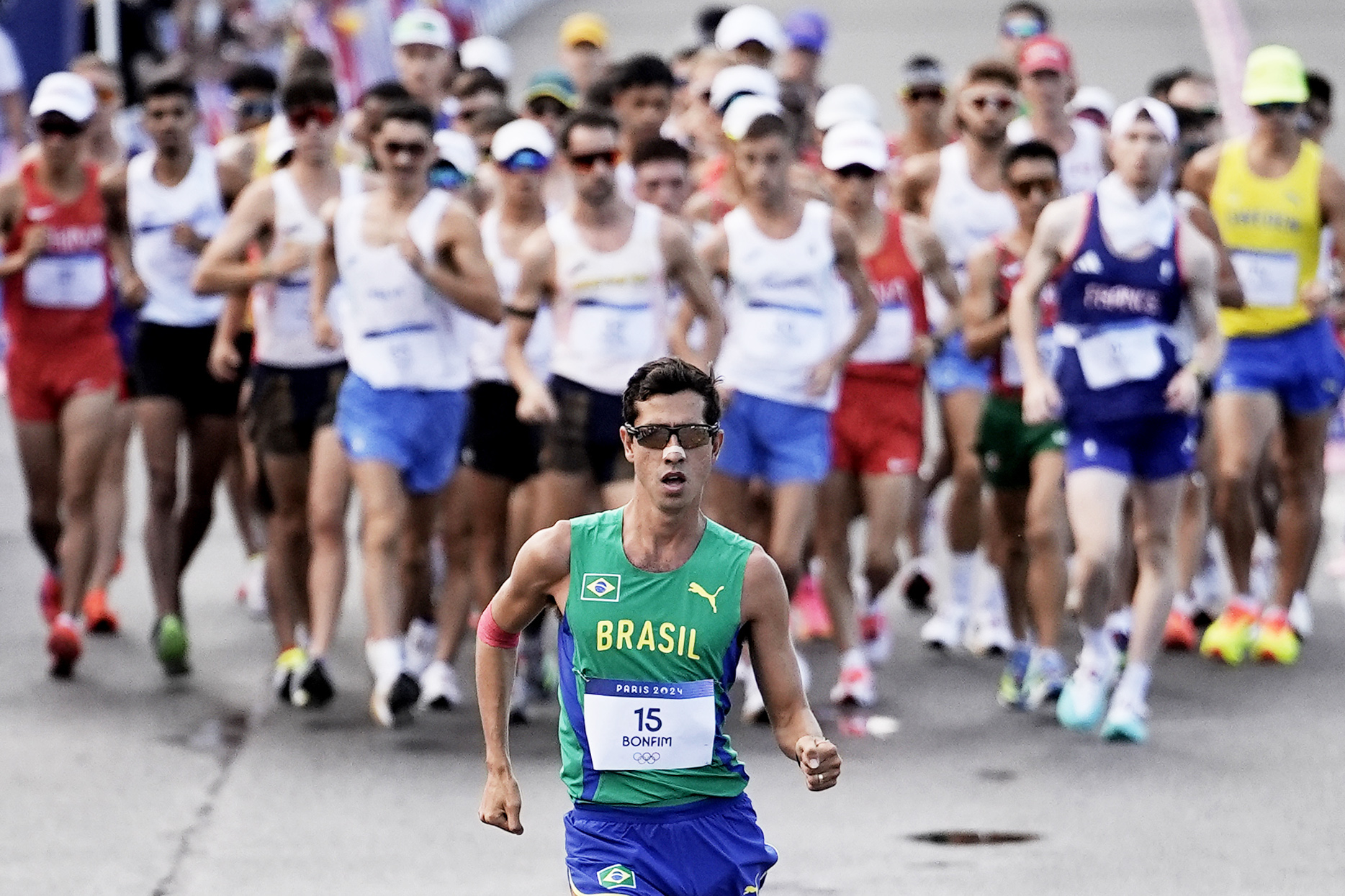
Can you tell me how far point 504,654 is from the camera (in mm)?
6328

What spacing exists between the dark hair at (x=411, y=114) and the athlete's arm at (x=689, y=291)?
3.29 ft

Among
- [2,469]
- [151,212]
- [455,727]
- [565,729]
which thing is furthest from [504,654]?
[2,469]

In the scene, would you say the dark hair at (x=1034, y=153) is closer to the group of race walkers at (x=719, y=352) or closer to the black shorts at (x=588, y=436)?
the group of race walkers at (x=719, y=352)

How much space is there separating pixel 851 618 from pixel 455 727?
1.67 metres

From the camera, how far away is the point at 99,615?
1239 cm

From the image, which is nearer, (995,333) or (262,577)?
(995,333)

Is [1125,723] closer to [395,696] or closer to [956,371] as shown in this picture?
[956,371]

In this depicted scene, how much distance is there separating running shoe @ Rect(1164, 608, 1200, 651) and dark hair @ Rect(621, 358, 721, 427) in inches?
256

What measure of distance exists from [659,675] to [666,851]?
40 centimetres

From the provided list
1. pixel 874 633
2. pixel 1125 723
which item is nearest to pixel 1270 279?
pixel 874 633

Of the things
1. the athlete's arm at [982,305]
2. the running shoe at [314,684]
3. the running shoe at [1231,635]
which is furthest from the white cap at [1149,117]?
the running shoe at [314,684]

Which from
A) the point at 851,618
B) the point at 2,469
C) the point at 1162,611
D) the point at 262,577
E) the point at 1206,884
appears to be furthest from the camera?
the point at 2,469

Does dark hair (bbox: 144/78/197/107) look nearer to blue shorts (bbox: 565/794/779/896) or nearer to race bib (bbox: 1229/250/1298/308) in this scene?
race bib (bbox: 1229/250/1298/308)

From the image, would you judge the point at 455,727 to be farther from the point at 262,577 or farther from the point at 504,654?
the point at 504,654
